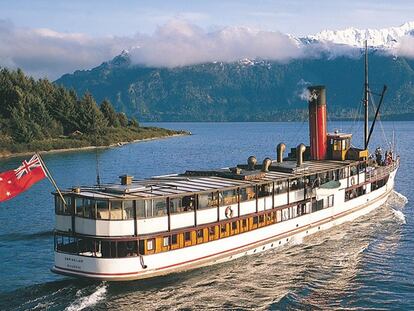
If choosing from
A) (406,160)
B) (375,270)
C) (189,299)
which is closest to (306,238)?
(375,270)

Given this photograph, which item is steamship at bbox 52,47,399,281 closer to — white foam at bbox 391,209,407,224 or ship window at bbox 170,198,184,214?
ship window at bbox 170,198,184,214

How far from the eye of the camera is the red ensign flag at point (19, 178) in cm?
3709

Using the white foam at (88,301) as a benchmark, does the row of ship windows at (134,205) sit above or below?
above

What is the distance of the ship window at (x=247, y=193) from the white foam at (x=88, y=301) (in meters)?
13.5

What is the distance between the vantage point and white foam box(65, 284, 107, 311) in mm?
35844

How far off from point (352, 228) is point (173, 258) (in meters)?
23.8

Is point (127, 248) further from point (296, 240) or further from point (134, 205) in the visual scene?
point (296, 240)

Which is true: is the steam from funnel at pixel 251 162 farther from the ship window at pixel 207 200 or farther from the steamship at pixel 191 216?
the ship window at pixel 207 200

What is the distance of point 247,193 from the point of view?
46.4 meters

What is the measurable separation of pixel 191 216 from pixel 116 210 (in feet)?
19.9

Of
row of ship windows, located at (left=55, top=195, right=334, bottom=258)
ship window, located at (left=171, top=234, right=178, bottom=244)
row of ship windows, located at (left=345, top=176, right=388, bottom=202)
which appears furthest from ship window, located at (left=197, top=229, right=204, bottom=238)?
row of ship windows, located at (left=345, top=176, right=388, bottom=202)

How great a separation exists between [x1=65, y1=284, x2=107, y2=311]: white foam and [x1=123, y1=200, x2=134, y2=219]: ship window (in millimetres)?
5208

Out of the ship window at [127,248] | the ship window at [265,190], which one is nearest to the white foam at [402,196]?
the ship window at [265,190]

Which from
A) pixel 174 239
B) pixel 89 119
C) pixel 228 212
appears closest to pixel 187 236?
pixel 174 239
